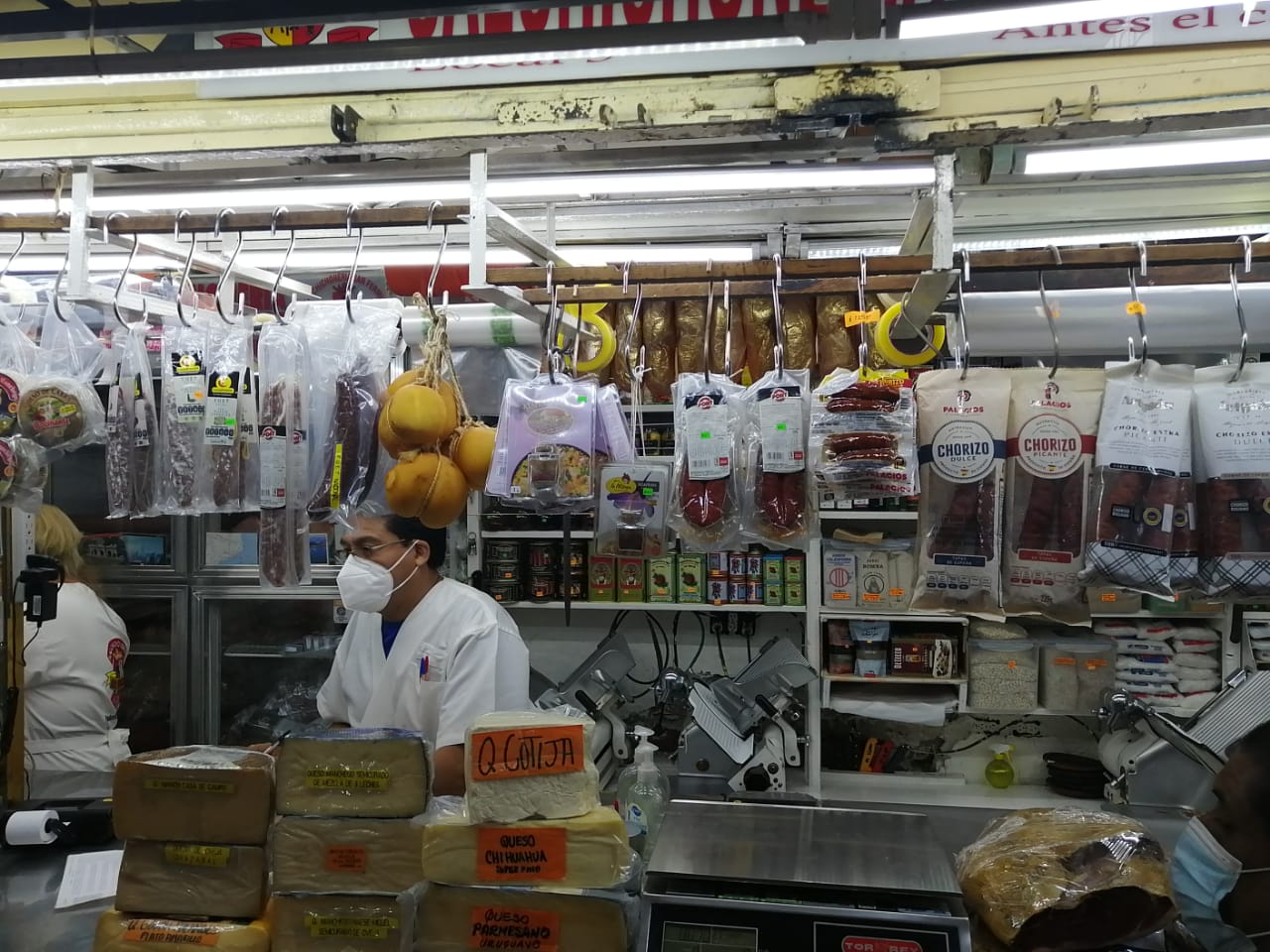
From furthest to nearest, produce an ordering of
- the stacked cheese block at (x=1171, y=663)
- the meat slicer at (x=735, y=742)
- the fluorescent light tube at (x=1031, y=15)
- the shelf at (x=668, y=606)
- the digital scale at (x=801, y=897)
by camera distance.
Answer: the shelf at (x=668, y=606)
the stacked cheese block at (x=1171, y=663)
the meat slicer at (x=735, y=742)
the fluorescent light tube at (x=1031, y=15)
the digital scale at (x=801, y=897)

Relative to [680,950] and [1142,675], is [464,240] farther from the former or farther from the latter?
[1142,675]

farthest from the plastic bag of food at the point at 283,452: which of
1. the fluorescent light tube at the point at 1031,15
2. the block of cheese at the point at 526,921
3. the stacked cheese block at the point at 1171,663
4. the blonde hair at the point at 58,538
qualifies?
the stacked cheese block at the point at 1171,663

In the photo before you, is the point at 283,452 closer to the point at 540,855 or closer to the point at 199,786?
the point at 199,786

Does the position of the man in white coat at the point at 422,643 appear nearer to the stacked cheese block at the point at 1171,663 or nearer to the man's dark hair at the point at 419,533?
the man's dark hair at the point at 419,533

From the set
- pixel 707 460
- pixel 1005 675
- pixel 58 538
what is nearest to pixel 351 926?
pixel 707 460

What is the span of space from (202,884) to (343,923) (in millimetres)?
267

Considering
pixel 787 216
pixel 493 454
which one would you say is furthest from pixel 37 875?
pixel 787 216

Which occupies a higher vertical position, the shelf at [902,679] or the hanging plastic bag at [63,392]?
the hanging plastic bag at [63,392]

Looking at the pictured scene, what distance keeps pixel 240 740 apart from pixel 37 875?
2.47 meters

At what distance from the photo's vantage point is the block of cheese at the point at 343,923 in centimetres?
144

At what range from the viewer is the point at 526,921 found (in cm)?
140

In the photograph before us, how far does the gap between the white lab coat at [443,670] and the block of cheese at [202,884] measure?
0.99 m

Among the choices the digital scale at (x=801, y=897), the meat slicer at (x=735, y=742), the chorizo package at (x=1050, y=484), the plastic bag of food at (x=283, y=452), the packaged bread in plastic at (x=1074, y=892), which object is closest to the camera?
the digital scale at (x=801, y=897)

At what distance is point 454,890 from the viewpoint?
4.67 ft
